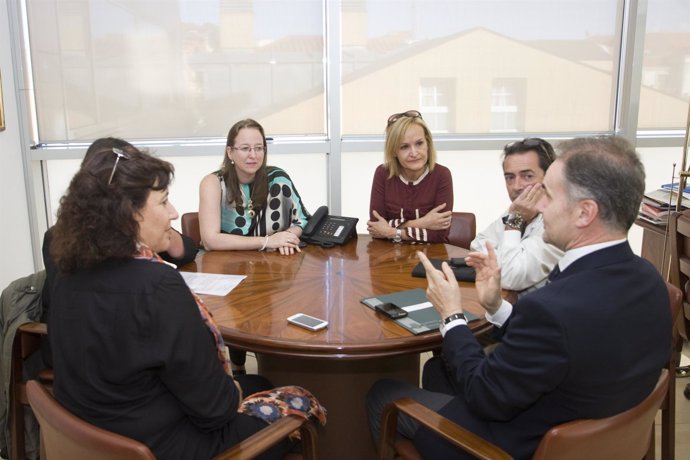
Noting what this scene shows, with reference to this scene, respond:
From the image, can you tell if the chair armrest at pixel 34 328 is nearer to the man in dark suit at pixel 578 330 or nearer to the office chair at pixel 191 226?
the office chair at pixel 191 226

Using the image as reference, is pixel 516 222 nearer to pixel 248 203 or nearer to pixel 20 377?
pixel 248 203

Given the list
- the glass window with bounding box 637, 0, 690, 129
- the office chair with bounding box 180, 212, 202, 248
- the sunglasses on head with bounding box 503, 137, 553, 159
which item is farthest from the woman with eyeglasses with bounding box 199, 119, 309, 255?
the glass window with bounding box 637, 0, 690, 129

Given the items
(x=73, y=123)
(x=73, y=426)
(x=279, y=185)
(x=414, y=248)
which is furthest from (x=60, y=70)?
(x=73, y=426)

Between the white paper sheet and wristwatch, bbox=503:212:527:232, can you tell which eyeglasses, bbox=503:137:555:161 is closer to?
wristwatch, bbox=503:212:527:232

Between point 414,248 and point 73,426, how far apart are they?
197 centimetres

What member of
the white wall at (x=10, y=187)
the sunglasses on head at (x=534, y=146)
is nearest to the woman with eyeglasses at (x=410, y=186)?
the sunglasses on head at (x=534, y=146)

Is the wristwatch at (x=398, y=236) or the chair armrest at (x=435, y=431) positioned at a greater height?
the wristwatch at (x=398, y=236)

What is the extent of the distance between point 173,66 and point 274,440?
3.51 metres

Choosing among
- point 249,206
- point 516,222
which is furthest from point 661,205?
point 249,206

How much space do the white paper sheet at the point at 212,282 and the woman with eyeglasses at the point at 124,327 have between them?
817 mm

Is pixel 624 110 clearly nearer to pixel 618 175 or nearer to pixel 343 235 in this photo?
pixel 343 235

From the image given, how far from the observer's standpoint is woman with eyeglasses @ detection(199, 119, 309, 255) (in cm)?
296

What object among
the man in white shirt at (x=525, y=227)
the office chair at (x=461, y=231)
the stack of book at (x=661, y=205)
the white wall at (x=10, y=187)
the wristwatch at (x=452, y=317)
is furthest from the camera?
the white wall at (x=10, y=187)

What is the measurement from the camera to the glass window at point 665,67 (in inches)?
178
